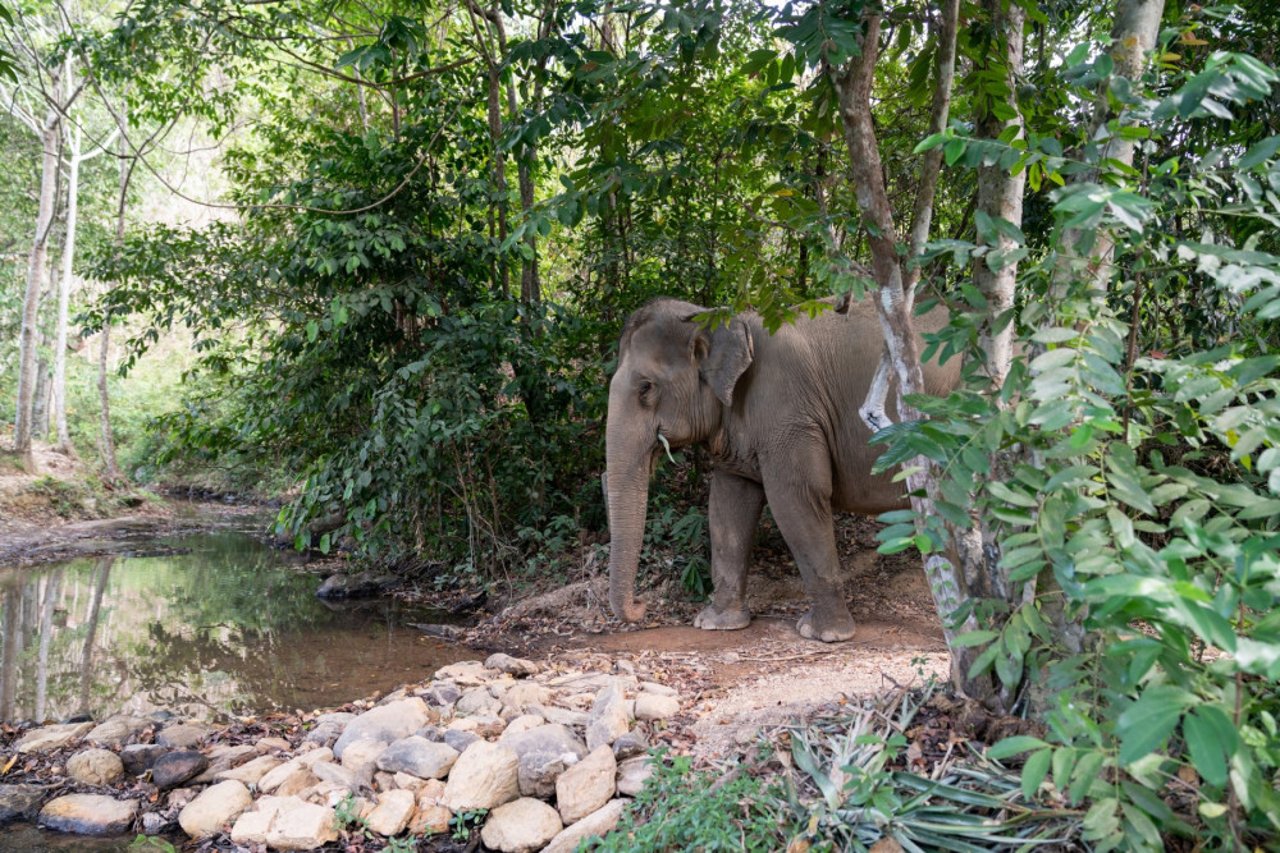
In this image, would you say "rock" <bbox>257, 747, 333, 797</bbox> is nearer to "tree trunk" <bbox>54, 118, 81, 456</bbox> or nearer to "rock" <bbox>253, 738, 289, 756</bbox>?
"rock" <bbox>253, 738, 289, 756</bbox>

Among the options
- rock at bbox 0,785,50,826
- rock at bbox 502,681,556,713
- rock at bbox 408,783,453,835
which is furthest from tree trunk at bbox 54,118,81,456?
rock at bbox 408,783,453,835

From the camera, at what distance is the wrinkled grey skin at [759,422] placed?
5.97 meters

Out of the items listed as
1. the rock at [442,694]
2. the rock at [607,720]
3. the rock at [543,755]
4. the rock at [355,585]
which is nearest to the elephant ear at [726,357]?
the rock at [607,720]

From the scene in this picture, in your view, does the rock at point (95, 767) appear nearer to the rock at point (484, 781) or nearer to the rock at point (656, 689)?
the rock at point (484, 781)

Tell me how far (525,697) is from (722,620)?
1907 mm

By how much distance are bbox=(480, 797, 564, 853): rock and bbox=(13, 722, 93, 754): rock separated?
2.72 m

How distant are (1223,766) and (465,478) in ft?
26.0

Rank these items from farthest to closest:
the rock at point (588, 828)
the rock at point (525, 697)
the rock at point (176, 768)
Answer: the rock at point (525, 697) → the rock at point (176, 768) → the rock at point (588, 828)

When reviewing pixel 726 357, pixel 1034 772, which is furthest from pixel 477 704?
pixel 1034 772

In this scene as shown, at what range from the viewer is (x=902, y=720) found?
3023 millimetres

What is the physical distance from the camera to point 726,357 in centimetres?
613

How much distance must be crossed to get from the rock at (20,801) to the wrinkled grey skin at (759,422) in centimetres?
318

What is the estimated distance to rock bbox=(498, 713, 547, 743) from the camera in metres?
4.09

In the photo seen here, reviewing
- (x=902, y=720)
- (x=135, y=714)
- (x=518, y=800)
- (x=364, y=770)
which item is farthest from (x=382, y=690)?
(x=902, y=720)
